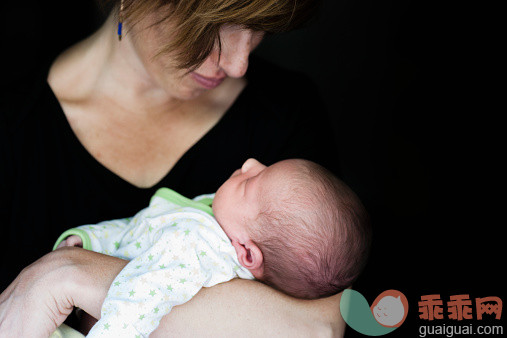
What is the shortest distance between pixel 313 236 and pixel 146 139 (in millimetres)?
685

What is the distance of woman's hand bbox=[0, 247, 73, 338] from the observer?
113 centimetres

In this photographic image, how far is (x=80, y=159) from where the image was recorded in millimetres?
1501

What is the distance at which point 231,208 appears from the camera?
131cm

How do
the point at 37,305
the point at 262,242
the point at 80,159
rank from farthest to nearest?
the point at 80,159 → the point at 262,242 → the point at 37,305

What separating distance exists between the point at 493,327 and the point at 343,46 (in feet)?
5.10

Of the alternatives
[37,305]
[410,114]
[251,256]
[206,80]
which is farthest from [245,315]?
[410,114]

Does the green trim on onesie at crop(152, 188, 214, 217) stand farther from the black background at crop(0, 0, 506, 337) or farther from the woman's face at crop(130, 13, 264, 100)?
the black background at crop(0, 0, 506, 337)

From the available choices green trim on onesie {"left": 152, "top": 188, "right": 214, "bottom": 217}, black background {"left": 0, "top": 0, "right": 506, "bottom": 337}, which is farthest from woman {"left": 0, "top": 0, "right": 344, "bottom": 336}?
black background {"left": 0, "top": 0, "right": 506, "bottom": 337}

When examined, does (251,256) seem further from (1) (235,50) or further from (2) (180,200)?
(1) (235,50)

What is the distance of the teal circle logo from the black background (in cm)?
67

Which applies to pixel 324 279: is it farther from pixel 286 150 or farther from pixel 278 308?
pixel 286 150

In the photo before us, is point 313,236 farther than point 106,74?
No

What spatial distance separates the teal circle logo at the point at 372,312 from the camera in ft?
4.41

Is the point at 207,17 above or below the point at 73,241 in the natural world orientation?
above
